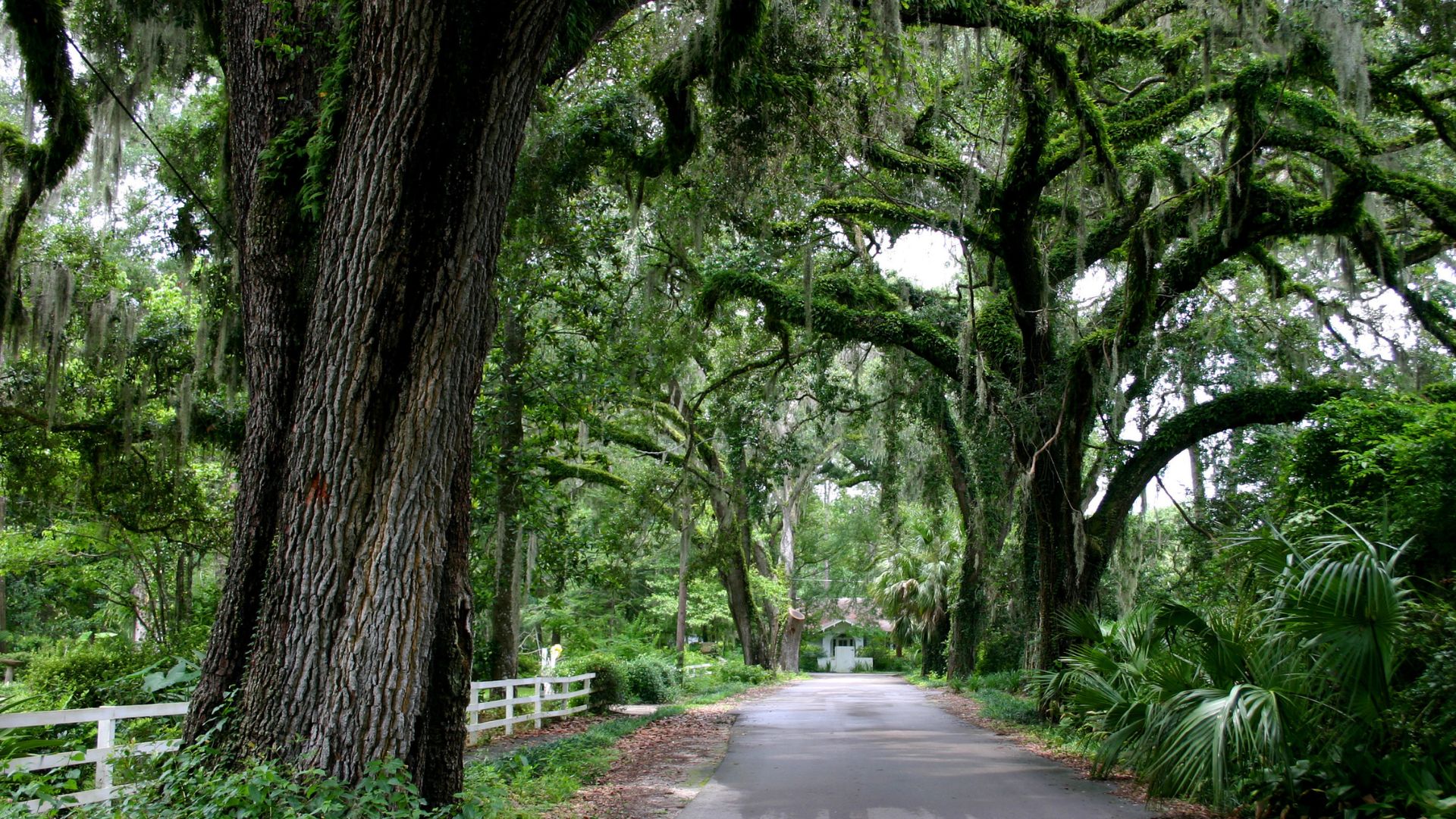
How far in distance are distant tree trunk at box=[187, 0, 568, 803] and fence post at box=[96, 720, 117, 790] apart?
1.14 metres

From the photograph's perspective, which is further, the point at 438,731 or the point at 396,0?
the point at 438,731

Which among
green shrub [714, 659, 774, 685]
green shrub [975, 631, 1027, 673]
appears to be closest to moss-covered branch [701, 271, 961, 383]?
green shrub [975, 631, 1027, 673]

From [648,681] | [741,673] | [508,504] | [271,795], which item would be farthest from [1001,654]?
[271,795]

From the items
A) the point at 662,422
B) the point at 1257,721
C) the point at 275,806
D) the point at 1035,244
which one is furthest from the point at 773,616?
the point at 275,806

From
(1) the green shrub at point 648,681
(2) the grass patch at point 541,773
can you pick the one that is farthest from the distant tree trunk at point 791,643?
(2) the grass patch at point 541,773

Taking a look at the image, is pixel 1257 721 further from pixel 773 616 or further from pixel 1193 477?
pixel 773 616

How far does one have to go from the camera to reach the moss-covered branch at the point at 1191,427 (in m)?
12.1

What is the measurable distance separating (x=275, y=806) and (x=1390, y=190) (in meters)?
12.4

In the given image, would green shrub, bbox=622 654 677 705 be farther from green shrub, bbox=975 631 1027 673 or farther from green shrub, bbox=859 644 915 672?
green shrub, bbox=859 644 915 672

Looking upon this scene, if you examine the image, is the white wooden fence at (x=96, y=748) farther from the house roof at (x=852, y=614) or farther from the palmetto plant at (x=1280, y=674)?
the house roof at (x=852, y=614)

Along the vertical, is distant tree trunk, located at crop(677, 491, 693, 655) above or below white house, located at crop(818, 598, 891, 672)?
above

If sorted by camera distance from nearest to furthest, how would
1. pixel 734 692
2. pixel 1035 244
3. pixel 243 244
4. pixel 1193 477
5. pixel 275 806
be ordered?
pixel 275 806
pixel 243 244
pixel 1035 244
pixel 1193 477
pixel 734 692

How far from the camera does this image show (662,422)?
63.4 feet

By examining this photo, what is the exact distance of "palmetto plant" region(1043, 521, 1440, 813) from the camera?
548cm
